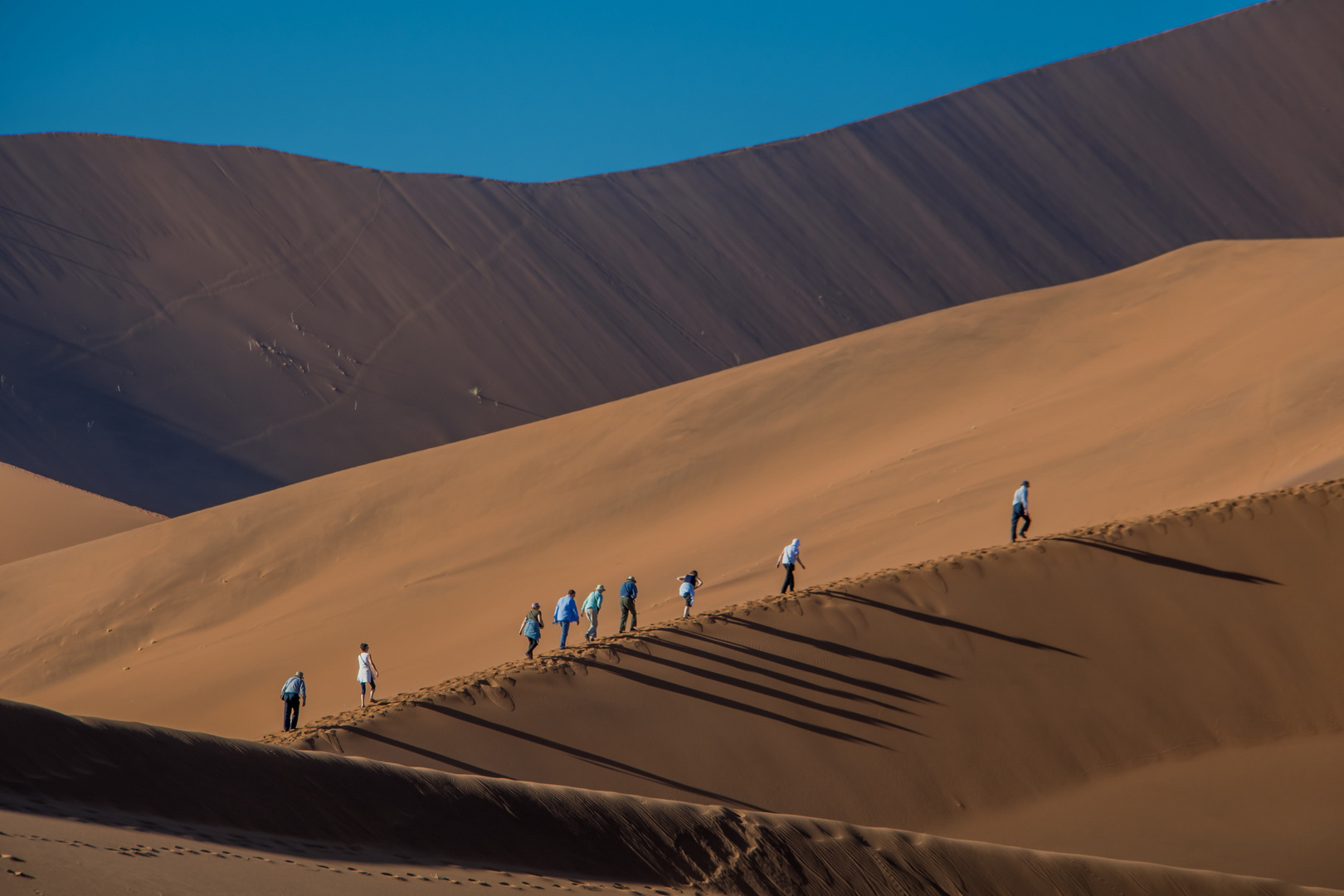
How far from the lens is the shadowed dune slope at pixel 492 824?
6297mm

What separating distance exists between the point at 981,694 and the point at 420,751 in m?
5.06

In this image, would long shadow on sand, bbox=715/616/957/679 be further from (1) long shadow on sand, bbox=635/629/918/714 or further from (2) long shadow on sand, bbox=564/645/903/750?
(2) long shadow on sand, bbox=564/645/903/750

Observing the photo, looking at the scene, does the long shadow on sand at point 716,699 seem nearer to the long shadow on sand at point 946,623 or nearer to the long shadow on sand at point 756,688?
the long shadow on sand at point 756,688

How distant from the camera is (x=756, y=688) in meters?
11.1

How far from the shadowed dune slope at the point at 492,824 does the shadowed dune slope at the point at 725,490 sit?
24.6 ft

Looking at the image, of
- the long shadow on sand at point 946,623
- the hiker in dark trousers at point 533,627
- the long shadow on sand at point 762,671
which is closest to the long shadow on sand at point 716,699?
the long shadow on sand at point 762,671

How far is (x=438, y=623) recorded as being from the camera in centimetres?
1736

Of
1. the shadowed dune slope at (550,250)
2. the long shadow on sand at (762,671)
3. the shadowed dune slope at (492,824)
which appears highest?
the shadowed dune slope at (550,250)

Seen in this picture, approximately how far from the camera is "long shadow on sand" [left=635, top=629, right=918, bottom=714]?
11016 millimetres

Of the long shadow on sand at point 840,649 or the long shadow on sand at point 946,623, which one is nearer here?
the long shadow on sand at point 840,649

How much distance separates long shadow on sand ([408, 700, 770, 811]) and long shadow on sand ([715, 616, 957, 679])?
6.58 feet

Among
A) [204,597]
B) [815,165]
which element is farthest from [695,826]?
[815,165]

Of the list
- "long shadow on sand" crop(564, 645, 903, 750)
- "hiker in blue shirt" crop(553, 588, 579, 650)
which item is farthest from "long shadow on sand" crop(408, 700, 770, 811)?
"hiker in blue shirt" crop(553, 588, 579, 650)

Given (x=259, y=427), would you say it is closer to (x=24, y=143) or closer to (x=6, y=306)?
(x=6, y=306)
